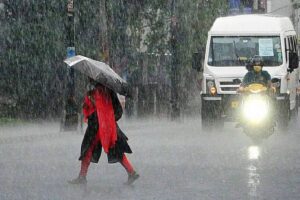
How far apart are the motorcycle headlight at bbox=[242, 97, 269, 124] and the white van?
256 centimetres

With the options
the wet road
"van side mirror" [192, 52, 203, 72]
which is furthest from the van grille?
the wet road

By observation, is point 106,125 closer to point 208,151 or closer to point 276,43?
point 208,151

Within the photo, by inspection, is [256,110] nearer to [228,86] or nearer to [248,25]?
[228,86]

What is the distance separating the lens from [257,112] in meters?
20.0

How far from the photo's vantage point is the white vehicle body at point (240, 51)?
23312 millimetres

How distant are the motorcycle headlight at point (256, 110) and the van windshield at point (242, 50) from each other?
3.54 metres

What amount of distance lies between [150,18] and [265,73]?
14935 mm

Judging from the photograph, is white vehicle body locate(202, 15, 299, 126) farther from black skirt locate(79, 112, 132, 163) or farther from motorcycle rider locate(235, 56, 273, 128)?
black skirt locate(79, 112, 132, 163)

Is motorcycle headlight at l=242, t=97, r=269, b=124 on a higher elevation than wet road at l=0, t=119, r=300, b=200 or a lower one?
higher

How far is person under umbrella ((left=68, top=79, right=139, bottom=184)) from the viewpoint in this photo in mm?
12727

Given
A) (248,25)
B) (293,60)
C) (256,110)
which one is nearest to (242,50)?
(248,25)

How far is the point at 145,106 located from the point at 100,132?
18.2 metres

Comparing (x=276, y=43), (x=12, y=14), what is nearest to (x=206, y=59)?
(x=276, y=43)

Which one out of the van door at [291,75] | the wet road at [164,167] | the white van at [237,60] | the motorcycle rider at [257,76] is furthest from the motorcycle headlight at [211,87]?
the motorcycle rider at [257,76]
